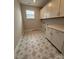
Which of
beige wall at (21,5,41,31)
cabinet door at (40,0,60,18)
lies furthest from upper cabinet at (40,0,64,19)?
beige wall at (21,5,41,31)

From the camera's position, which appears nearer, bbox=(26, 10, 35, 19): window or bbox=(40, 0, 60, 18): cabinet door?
bbox=(40, 0, 60, 18): cabinet door

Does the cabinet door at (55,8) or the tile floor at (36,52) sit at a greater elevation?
the cabinet door at (55,8)

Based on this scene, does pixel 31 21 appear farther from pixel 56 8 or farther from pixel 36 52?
pixel 36 52

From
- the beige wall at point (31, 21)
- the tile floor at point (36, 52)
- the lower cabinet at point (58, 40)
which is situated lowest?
the tile floor at point (36, 52)

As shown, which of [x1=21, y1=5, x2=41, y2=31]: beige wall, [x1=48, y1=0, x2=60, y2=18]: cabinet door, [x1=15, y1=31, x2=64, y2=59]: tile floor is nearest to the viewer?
[x1=15, y1=31, x2=64, y2=59]: tile floor

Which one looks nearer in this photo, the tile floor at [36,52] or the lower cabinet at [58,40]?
the tile floor at [36,52]

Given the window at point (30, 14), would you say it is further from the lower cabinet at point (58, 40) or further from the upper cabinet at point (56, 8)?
the lower cabinet at point (58, 40)

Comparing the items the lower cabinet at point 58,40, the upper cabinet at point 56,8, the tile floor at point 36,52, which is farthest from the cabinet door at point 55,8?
the tile floor at point 36,52

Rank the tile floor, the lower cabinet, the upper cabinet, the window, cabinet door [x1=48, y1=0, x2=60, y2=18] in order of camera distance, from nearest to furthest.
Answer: the tile floor, the lower cabinet, the upper cabinet, cabinet door [x1=48, y1=0, x2=60, y2=18], the window

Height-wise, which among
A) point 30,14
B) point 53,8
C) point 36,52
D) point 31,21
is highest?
point 30,14

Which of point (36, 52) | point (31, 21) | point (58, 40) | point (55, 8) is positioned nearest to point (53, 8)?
point (55, 8)

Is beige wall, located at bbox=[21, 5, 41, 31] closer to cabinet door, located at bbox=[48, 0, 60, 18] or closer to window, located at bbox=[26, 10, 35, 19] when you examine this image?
window, located at bbox=[26, 10, 35, 19]
